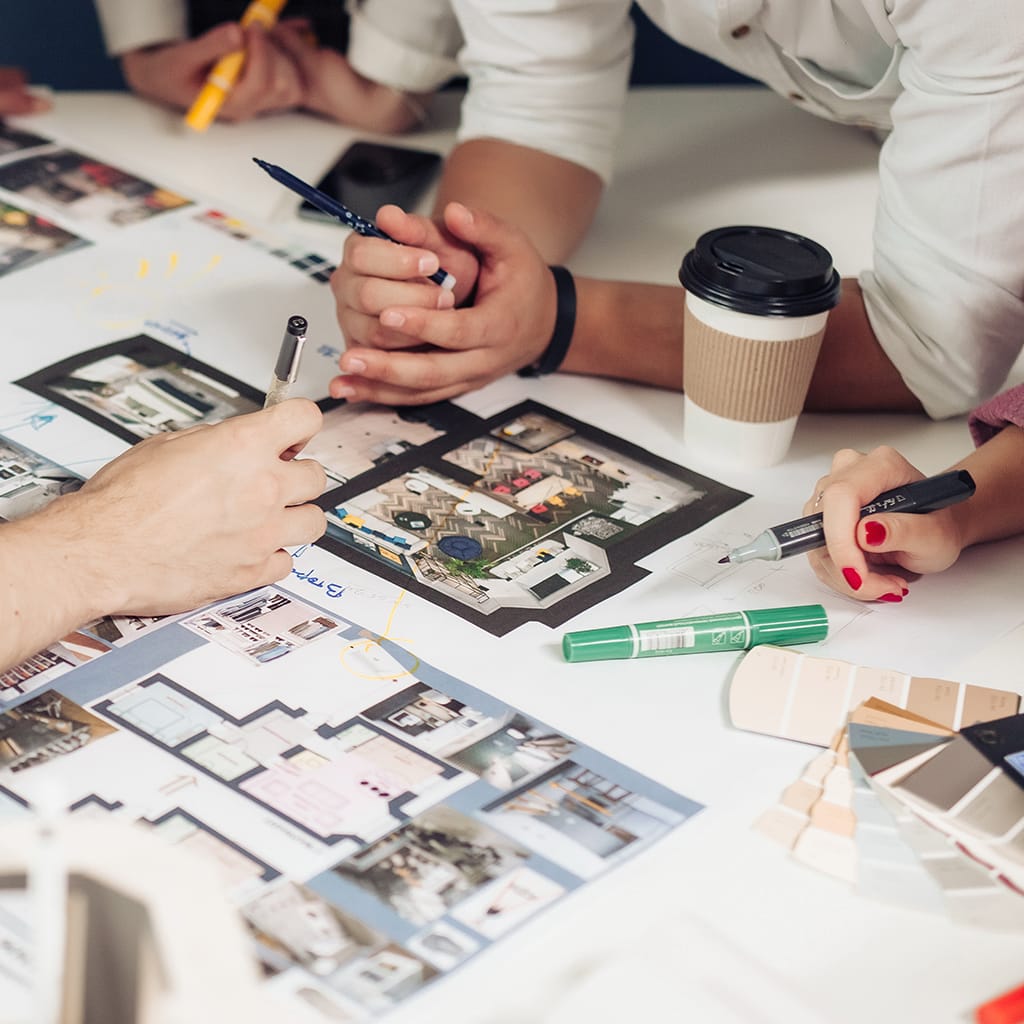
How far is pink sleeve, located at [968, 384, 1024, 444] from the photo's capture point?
82 cm

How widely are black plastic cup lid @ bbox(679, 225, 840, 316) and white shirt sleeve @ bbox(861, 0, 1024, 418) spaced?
90 mm

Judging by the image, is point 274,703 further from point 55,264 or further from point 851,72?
point 851,72

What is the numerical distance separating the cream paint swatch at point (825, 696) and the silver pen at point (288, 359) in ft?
0.98

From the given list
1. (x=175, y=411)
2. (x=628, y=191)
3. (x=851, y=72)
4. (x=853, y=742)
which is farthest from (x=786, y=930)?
(x=628, y=191)

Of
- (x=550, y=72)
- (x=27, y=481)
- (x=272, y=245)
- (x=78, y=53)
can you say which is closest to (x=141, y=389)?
(x=27, y=481)

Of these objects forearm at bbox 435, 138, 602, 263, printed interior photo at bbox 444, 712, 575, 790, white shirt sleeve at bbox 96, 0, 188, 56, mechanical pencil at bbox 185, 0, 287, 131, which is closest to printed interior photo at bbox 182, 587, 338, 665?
printed interior photo at bbox 444, 712, 575, 790

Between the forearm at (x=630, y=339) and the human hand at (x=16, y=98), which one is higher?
the human hand at (x=16, y=98)

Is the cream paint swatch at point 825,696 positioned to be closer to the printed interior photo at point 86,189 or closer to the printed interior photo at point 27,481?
the printed interior photo at point 27,481

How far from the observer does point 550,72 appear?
3.67 ft

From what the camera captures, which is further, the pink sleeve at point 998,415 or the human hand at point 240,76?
the human hand at point 240,76

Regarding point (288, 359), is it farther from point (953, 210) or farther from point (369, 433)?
point (953, 210)

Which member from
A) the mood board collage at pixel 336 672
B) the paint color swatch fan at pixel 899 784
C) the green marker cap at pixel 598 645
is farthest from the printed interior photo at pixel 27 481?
the paint color swatch fan at pixel 899 784

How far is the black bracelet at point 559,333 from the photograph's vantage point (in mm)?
968

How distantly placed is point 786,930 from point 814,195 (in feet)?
2.70
